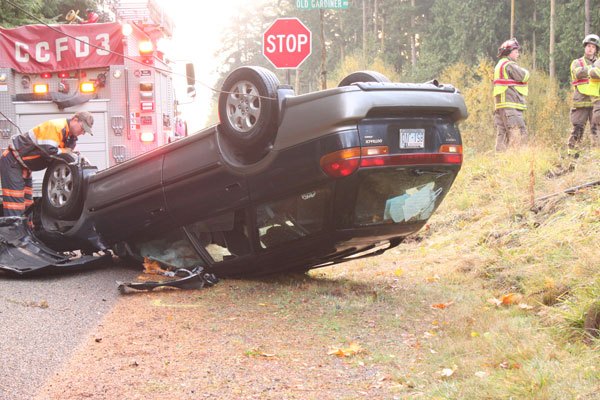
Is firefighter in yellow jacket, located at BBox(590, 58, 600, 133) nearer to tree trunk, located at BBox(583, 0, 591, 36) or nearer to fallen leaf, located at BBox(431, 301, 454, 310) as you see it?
fallen leaf, located at BBox(431, 301, 454, 310)

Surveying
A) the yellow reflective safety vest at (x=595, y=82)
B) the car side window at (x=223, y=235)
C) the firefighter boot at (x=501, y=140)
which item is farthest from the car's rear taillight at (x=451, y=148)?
the firefighter boot at (x=501, y=140)

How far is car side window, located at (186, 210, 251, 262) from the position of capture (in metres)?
6.34

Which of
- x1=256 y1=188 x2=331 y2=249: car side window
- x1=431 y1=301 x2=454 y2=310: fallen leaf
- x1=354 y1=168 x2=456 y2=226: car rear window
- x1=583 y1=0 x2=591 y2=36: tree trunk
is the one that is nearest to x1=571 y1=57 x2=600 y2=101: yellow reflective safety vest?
x1=354 y1=168 x2=456 y2=226: car rear window

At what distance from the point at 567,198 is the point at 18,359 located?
5086 mm

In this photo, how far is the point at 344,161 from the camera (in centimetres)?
536

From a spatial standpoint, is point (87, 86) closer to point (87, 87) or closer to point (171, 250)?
point (87, 87)

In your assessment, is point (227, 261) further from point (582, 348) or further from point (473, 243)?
point (582, 348)

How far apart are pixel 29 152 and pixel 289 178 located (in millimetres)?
4017

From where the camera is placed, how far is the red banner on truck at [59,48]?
34.8 feet

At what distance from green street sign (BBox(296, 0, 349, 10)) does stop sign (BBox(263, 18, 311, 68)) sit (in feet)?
0.89

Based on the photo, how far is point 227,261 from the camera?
21.7 ft

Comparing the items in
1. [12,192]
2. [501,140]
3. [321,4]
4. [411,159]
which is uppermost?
[321,4]

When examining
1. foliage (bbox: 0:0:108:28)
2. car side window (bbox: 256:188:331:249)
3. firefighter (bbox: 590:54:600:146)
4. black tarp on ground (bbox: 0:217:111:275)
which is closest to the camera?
car side window (bbox: 256:188:331:249)

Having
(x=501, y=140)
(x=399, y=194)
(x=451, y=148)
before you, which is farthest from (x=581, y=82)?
(x=399, y=194)
